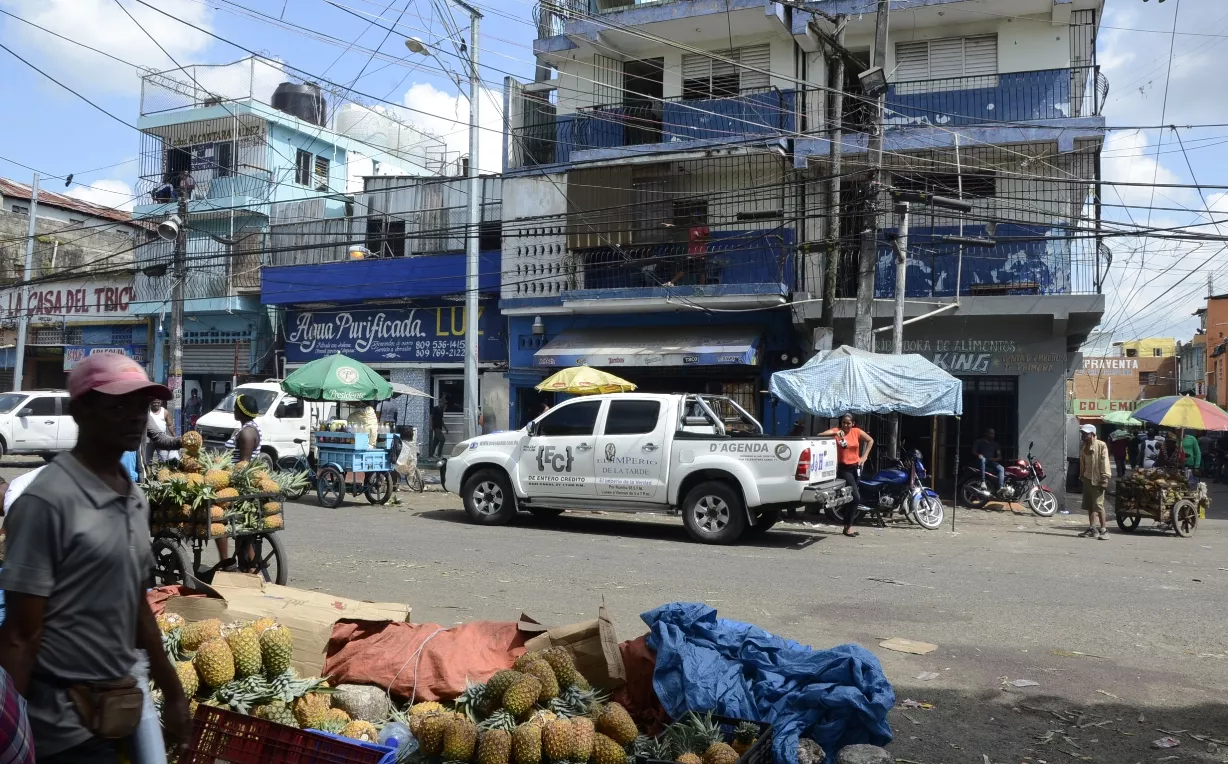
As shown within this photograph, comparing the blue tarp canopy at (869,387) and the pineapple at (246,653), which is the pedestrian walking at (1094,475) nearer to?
the blue tarp canopy at (869,387)

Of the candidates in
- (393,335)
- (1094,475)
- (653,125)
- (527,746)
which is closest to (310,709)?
(527,746)

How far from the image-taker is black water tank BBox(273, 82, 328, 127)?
31.4m

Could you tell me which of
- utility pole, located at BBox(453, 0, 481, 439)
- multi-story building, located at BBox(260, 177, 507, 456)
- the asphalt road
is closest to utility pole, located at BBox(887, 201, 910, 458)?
the asphalt road

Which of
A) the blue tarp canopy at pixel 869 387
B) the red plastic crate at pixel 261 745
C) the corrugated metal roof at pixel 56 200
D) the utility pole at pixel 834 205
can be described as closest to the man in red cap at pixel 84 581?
the red plastic crate at pixel 261 745

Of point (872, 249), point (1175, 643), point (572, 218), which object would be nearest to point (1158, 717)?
point (1175, 643)

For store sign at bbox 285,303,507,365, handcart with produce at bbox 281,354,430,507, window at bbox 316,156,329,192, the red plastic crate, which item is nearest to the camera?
the red plastic crate

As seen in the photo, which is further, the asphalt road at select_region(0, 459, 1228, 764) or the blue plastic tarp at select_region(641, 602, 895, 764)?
the asphalt road at select_region(0, 459, 1228, 764)

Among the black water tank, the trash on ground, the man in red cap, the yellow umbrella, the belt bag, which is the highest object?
the black water tank

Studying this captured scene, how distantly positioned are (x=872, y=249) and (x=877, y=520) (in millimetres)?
4675

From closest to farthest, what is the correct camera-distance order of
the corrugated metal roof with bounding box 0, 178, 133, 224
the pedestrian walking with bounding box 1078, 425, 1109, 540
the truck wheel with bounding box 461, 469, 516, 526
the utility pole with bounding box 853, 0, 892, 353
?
the truck wheel with bounding box 461, 469, 516, 526
the pedestrian walking with bounding box 1078, 425, 1109, 540
the utility pole with bounding box 853, 0, 892, 353
the corrugated metal roof with bounding box 0, 178, 133, 224

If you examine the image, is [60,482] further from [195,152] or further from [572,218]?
[195,152]

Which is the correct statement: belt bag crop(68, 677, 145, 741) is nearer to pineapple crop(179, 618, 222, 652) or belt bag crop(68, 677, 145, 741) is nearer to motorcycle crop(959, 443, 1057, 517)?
pineapple crop(179, 618, 222, 652)

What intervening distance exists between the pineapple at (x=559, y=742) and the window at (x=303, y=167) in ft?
94.7

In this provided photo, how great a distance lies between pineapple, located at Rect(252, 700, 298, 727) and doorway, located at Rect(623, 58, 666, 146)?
19.0m
